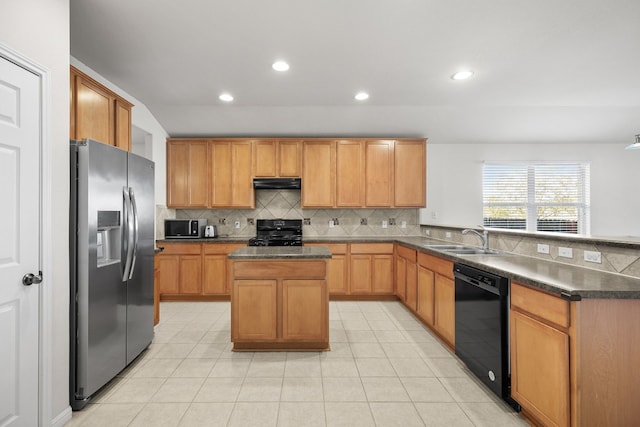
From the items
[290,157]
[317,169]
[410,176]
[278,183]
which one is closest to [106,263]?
[278,183]

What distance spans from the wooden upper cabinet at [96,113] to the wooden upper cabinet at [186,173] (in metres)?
1.91

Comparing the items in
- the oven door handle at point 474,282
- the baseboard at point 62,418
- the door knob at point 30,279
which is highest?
the door knob at point 30,279

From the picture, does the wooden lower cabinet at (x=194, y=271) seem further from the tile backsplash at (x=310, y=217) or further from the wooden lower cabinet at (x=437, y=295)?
the wooden lower cabinet at (x=437, y=295)

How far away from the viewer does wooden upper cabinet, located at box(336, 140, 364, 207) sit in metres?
4.94

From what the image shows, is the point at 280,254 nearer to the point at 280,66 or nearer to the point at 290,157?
the point at 280,66

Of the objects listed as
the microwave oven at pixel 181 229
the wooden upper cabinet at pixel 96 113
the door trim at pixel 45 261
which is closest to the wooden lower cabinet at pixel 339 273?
the microwave oven at pixel 181 229

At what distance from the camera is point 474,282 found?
7.67 feet

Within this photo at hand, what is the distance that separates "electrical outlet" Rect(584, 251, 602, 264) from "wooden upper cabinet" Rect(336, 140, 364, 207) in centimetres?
311

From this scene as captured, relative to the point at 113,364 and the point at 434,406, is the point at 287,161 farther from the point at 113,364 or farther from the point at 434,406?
the point at 434,406

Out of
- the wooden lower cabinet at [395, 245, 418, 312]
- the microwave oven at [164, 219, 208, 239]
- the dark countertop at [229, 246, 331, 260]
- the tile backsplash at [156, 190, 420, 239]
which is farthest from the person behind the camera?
the tile backsplash at [156, 190, 420, 239]

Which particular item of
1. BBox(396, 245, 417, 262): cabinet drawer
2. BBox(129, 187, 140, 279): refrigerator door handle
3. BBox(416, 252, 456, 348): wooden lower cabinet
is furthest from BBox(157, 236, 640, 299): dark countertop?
BBox(396, 245, 417, 262): cabinet drawer

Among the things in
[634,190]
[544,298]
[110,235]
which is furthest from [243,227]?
[634,190]

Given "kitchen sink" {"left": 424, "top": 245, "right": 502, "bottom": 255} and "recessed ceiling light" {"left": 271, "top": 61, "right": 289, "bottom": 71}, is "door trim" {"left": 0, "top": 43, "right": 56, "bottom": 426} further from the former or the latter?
"kitchen sink" {"left": 424, "top": 245, "right": 502, "bottom": 255}

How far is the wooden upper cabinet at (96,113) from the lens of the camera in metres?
2.26
